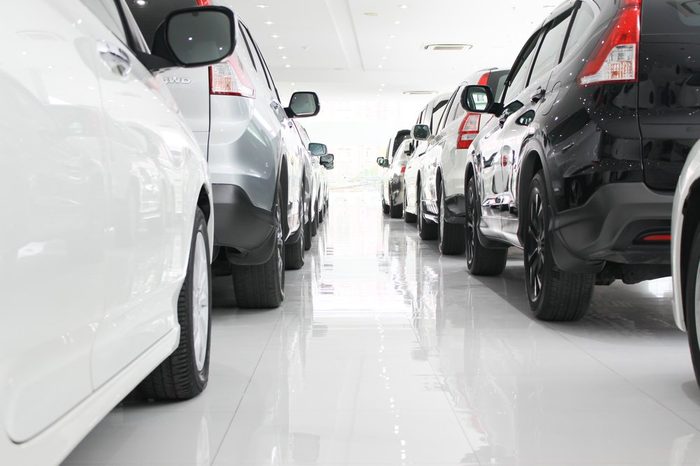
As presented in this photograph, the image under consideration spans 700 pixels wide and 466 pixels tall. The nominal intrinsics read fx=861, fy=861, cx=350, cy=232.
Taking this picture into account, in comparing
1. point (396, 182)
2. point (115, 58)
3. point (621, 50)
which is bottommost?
point (396, 182)

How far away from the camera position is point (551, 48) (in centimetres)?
521

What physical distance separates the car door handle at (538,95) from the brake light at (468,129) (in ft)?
9.35

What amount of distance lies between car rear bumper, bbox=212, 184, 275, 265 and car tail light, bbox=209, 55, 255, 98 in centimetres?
47

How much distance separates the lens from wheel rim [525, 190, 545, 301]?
461cm

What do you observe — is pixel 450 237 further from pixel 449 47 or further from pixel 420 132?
pixel 449 47

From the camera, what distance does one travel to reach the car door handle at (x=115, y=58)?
87.0 inches

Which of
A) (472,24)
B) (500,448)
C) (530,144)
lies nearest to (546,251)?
(530,144)

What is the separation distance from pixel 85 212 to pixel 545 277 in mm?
3173

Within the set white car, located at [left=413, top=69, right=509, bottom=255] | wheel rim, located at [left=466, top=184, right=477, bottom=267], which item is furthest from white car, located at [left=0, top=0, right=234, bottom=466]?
white car, located at [left=413, top=69, right=509, bottom=255]

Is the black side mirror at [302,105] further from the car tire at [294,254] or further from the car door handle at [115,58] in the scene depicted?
the car door handle at [115,58]

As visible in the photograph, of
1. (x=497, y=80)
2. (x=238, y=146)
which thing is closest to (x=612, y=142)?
(x=238, y=146)

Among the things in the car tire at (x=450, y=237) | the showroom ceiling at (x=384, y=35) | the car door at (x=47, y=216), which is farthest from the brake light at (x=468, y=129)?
the showroom ceiling at (x=384, y=35)

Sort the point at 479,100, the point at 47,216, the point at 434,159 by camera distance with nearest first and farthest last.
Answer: the point at 47,216 < the point at 479,100 < the point at 434,159

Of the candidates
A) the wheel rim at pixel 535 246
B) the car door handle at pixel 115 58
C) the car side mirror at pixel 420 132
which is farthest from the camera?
the car side mirror at pixel 420 132
